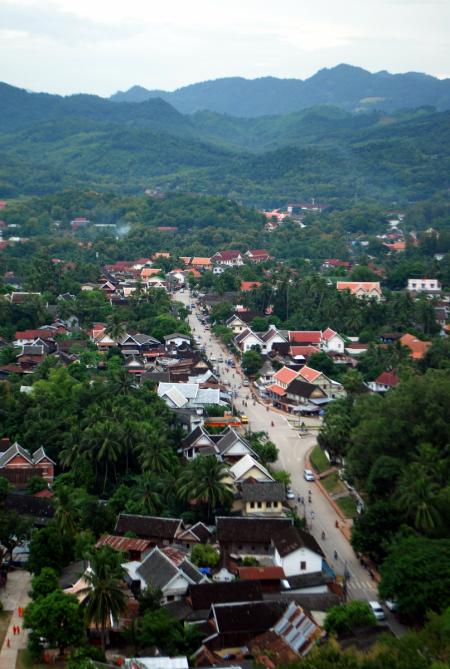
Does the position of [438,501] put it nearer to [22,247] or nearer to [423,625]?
[423,625]

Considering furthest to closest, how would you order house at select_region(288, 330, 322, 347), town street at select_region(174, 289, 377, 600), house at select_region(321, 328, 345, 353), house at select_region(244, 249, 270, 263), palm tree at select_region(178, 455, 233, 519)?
house at select_region(244, 249, 270, 263) → house at select_region(288, 330, 322, 347) → house at select_region(321, 328, 345, 353) → palm tree at select_region(178, 455, 233, 519) → town street at select_region(174, 289, 377, 600)

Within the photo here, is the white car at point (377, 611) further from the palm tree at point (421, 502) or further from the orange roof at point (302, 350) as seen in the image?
the orange roof at point (302, 350)

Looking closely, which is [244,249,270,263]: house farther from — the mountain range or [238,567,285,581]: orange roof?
[238,567,285,581]: orange roof

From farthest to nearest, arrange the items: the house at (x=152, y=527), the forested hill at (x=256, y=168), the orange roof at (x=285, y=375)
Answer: the forested hill at (x=256, y=168) < the orange roof at (x=285, y=375) < the house at (x=152, y=527)

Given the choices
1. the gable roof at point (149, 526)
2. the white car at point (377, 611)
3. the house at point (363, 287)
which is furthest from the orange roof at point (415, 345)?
the white car at point (377, 611)

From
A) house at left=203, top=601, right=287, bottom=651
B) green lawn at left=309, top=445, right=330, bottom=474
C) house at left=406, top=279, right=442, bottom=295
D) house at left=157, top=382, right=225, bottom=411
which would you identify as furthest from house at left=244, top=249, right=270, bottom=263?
house at left=203, top=601, right=287, bottom=651

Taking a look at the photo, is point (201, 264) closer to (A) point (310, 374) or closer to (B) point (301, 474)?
(A) point (310, 374)
